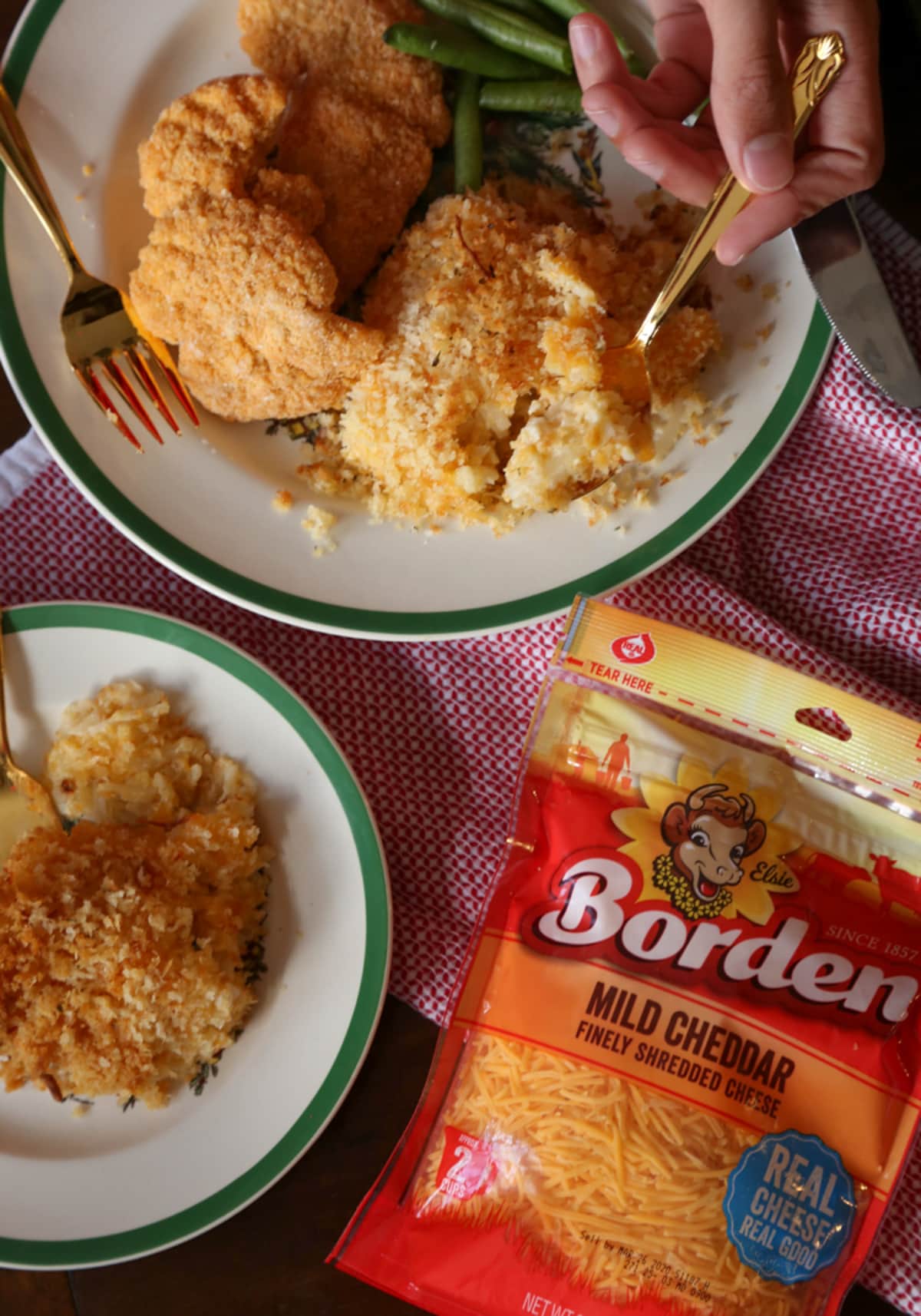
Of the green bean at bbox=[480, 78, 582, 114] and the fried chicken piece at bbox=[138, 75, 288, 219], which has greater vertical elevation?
the green bean at bbox=[480, 78, 582, 114]

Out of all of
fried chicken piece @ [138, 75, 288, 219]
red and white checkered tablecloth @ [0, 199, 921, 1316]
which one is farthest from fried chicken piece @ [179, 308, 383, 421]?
red and white checkered tablecloth @ [0, 199, 921, 1316]

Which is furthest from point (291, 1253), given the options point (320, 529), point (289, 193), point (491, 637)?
point (289, 193)

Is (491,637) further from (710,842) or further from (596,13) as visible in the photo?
(596,13)

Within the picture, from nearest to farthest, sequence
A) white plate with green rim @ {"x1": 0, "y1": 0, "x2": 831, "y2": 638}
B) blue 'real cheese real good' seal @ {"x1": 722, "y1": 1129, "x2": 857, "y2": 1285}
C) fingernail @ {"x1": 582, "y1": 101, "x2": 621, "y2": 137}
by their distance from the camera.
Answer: blue 'real cheese real good' seal @ {"x1": 722, "y1": 1129, "x2": 857, "y2": 1285} < fingernail @ {"x1": 582, "y1": 101, "x2": 621, "y2": 137} < white plate with green rim @ {"x1": 0, "y1": 0, "x2": 831, "y2": 638}

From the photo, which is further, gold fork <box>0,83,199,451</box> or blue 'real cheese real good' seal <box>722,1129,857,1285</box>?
gold fork <box>0,83,199,451</box>

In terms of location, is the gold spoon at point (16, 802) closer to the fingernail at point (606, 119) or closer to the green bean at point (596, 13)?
the fingernail at point (606, 119)

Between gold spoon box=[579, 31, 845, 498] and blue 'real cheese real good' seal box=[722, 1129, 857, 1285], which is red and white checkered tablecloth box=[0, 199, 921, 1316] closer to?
gold spoon box=[579, 31, 845, 498]

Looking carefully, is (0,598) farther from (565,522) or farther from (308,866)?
(565,522)

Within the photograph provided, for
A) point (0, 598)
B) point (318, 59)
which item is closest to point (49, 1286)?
point (0, 598)
